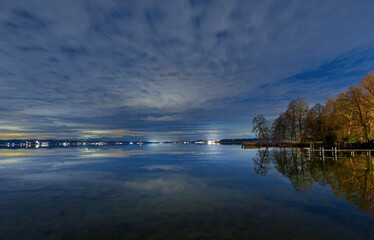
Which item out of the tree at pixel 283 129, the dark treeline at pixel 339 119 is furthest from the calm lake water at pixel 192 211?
the tree at pixel 283 129

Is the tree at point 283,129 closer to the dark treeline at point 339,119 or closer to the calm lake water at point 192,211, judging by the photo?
the dark treeline at point 339,119

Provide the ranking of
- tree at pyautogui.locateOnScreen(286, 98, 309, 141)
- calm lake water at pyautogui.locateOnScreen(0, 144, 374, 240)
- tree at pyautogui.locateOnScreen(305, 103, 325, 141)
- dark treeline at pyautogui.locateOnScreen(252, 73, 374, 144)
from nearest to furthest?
calm lake water at pyautogui.locateOnScreen(0, 144, 374, 240), dark treeline at pyautogui.locateOnScreen(252, 73, 374, 144), tree at pyautogui.locateOnScreen(305, 103, 325, 141), tree at pyautogui.locateOnScreen(286, 98, 309, 141)

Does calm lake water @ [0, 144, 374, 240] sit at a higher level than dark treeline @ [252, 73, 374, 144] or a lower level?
lower

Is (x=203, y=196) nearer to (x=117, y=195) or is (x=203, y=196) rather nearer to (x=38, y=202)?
(x=117, y=195)

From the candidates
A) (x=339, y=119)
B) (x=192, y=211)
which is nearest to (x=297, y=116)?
(x=339, y=119)

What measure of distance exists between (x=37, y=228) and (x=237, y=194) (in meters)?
10.6

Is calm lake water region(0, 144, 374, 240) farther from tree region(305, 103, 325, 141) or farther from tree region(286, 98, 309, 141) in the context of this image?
tree region(286, 98, 309, 141)

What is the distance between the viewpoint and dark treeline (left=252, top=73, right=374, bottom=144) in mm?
44250

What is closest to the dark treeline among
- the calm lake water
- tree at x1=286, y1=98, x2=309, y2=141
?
tree at x1=286, y1=98, x2=309, y2=141

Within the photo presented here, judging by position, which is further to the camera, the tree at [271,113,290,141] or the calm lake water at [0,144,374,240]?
the tree at [271,113,290,141]

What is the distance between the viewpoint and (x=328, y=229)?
752cm

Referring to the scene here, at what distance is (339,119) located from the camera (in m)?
51.9

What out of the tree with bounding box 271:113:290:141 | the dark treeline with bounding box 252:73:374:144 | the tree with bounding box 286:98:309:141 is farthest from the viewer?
the tree with bounding box 271:113:290:141

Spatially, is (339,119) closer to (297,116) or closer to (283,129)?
(297,116)
